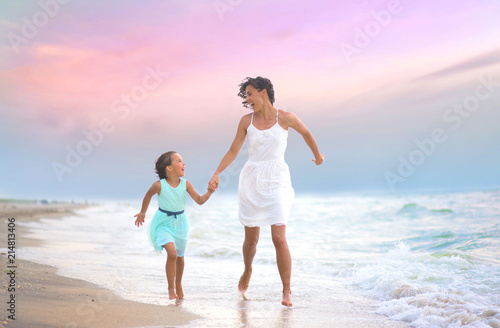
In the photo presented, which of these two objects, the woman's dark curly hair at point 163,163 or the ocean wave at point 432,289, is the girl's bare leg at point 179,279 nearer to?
the woman's dark curly hair at point 163,163

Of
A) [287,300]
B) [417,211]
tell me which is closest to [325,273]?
[287,300]

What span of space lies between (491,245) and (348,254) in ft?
8.84

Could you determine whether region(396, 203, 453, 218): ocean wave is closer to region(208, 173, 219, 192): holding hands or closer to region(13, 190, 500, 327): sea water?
region(13, 190, 500, 327): sea water

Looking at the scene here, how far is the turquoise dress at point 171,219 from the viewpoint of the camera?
5090 mm

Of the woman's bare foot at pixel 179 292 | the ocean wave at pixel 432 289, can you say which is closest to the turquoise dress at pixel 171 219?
the woman's bare foot at pixel 179 292

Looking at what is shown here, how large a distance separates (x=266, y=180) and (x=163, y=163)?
3.81 ft

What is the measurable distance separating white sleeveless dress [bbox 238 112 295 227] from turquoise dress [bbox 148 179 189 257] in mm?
700

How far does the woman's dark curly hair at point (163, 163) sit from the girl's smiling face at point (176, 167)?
0.04 metres

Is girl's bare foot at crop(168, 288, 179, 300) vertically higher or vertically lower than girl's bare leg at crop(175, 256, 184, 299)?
lower

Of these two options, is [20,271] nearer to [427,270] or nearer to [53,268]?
[53,268]

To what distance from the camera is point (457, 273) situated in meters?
6.62

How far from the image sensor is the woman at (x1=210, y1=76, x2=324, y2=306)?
4895mm

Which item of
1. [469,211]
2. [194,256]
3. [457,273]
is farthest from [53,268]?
[469,211]

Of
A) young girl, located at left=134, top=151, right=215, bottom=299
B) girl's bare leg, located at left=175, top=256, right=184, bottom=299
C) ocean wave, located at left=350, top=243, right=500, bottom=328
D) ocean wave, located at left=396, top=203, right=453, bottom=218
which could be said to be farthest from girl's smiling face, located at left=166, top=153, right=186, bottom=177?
ocean wave, located at left=396, top=203, right=453, bottom=218
